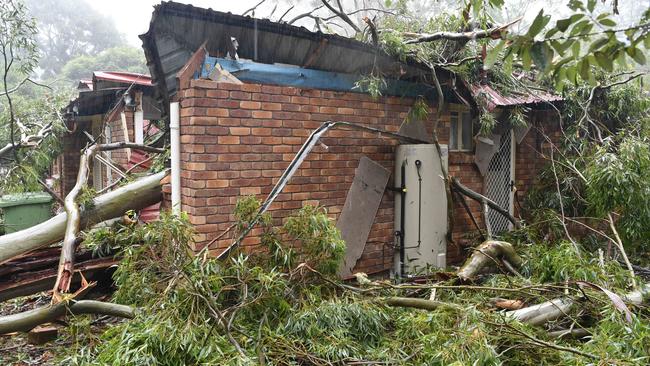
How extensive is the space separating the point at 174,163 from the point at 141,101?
334 centimetres

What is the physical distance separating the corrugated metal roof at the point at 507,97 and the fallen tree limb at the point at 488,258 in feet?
5.53

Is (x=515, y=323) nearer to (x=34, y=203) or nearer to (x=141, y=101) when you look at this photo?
(x=141, y=101)

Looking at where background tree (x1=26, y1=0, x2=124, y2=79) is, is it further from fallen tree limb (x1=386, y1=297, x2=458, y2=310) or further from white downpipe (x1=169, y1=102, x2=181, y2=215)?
fallen tree limb (x1=386, y1=297, x2=458, y2=310)

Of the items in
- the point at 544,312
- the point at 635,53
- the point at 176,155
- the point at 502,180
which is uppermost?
the point at 635,53

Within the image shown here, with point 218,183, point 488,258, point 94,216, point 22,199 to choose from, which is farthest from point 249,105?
point 22,199

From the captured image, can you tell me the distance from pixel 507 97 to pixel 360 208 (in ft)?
8.45

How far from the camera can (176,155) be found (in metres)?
4.15

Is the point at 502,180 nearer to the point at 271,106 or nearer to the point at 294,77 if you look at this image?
the point at 294,77

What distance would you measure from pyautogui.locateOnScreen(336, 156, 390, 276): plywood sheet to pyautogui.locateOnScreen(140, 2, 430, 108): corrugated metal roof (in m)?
1.08

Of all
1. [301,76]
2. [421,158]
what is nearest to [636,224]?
[421,158]

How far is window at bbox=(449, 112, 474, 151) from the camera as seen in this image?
5.96 meters

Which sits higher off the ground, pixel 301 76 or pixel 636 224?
pixel 301 76

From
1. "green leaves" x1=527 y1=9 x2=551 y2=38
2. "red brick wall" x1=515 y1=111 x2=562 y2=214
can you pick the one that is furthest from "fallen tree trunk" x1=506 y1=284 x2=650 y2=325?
"red brick wall" x1=515 y1=111 x2=562 y2=214

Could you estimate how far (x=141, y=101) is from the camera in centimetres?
700
